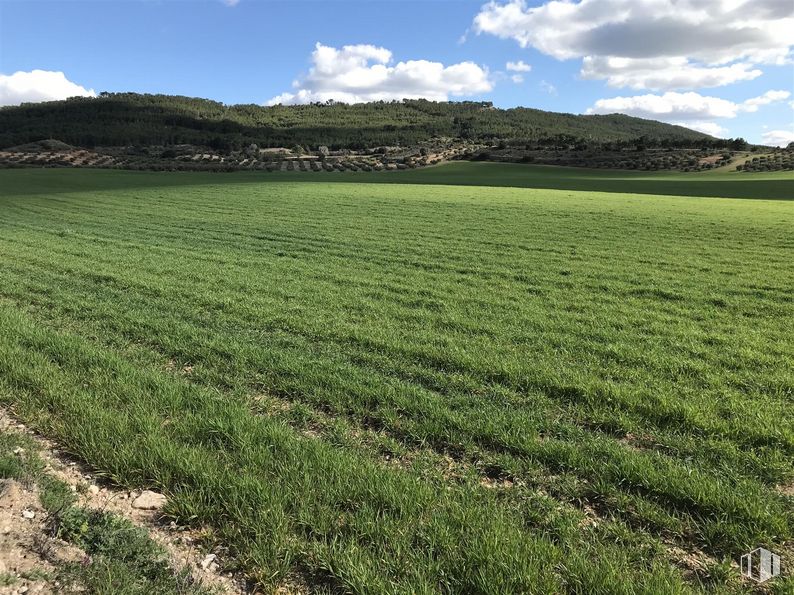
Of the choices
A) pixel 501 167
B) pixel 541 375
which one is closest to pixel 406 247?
pixel 541 375

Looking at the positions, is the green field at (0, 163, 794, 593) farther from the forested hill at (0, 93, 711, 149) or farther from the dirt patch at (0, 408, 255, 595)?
the forested hill at (0, 93, 711, 149)

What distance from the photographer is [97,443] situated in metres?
4.55

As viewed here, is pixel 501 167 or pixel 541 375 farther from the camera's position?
pixel 501 167

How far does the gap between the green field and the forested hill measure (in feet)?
341

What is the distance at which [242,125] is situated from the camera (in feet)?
466

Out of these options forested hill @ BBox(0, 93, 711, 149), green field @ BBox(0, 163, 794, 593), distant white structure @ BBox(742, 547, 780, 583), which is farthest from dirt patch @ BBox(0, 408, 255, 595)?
forested hill @ BBox(0, 93, 711, 149)

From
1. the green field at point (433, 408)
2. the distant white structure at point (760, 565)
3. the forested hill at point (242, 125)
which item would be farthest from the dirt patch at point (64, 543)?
the forested hill at point (242, 125)

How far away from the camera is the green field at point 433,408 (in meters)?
3.45

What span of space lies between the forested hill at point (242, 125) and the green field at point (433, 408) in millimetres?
104086

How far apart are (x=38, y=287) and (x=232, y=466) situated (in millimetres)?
9072

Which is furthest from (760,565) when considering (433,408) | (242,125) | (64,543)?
(242,125)

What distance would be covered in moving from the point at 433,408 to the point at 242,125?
152m

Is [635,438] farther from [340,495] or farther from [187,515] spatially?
[187,515]

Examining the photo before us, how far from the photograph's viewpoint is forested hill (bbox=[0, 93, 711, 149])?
112188mm
